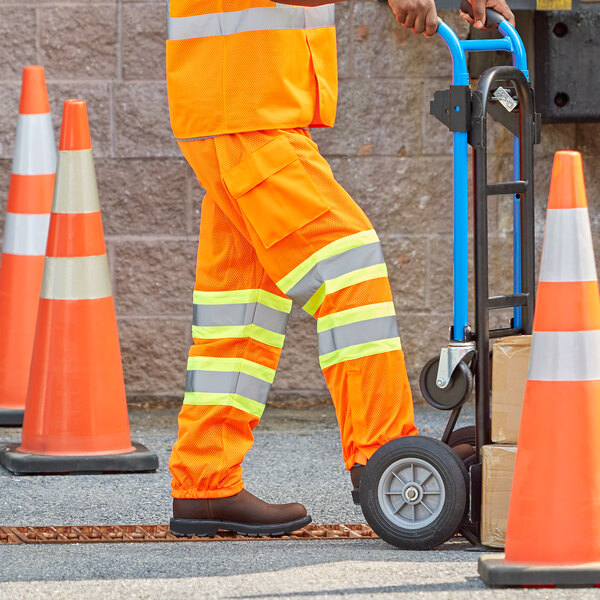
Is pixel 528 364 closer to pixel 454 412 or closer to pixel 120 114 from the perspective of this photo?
pixel 454 412

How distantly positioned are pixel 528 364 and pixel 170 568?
39.4 inches

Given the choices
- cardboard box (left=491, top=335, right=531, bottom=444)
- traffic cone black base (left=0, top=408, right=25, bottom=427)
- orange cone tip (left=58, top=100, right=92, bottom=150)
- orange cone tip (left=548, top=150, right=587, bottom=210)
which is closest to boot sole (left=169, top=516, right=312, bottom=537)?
cardboard box (left=491, top=335, right=531, bottom=444)

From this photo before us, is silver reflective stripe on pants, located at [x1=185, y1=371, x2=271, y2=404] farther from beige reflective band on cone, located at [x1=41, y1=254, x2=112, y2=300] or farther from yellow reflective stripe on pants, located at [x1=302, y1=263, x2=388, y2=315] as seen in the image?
beige reflective band on cone, located at [x1=41, y1=254, x2=112, y2=300]

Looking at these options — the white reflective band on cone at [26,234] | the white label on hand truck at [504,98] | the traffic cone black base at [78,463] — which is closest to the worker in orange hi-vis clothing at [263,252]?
the white label on hand truck at [504,98]

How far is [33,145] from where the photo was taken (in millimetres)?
5504

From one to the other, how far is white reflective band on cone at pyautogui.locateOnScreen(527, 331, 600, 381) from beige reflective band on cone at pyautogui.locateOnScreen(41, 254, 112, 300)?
2086 mm

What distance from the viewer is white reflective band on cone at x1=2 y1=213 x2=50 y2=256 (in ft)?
17.9

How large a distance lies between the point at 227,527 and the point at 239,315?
0.58 metres

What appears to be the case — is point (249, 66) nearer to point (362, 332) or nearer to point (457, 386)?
point (362, 332)

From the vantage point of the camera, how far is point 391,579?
3.00 metres

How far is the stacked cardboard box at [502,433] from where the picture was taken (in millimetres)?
3264

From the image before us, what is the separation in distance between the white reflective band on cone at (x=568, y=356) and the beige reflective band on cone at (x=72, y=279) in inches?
82.1

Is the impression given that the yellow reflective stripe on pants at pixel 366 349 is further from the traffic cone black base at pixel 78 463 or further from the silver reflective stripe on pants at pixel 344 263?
the traffic cone black base at pixel 78 463

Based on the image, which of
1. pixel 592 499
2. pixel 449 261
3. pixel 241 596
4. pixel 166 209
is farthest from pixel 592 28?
pixel 241 596
